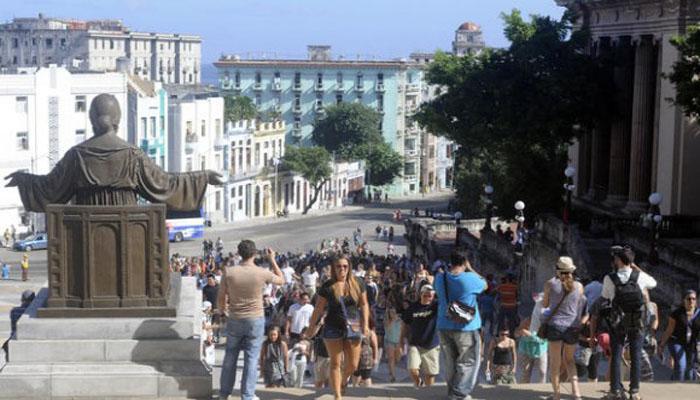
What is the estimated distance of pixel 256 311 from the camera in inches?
497

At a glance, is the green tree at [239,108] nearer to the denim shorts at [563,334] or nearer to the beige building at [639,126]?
the beige building at [639,126]

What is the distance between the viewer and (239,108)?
113 metres

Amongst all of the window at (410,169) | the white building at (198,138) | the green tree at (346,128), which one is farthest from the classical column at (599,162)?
the window at (410,169)

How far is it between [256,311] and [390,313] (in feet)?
18.6

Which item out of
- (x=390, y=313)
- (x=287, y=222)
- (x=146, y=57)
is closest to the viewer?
(x=390, y=313)

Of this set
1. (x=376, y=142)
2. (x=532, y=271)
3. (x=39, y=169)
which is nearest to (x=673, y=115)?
(x=532, y=271)

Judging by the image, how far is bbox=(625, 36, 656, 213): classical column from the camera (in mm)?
36500

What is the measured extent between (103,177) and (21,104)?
59.3 metres

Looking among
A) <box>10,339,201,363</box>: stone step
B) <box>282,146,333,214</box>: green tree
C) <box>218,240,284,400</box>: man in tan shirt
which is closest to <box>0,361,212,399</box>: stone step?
<box>10,339,201,363</box>: stone step

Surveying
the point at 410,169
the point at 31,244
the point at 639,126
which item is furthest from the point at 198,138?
the point at 639,126

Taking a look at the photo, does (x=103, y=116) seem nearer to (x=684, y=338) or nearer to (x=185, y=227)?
(x=684, y=338)

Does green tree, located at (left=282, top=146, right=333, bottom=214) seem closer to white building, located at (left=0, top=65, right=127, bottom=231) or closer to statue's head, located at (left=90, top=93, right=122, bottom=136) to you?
white building, located at (left=0, top=65, right=127, bottom=231)

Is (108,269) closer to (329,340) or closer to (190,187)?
(190,187)

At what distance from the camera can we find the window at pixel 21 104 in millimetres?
70625
